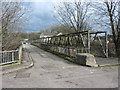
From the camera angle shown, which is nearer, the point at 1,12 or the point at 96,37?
the point at 1,12

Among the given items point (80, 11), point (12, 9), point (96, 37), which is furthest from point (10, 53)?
point (80, 11)

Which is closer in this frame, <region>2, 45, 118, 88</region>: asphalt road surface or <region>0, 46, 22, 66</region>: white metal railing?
<region>2, 45, 118, 88</region>: asphalt road surface

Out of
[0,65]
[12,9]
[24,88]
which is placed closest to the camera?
[24,88]

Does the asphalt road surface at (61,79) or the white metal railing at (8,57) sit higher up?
the white metal railing at (8,57)

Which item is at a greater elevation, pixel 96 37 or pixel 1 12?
pixel 1 12

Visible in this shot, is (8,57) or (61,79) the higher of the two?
(8,57)

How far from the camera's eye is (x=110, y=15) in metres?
10.5

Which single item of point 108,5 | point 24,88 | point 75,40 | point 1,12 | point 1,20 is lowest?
point 24,88

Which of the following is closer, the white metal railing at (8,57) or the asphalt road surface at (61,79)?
the asphalt road surface at (61,79)

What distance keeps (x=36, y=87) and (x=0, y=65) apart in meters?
4.10

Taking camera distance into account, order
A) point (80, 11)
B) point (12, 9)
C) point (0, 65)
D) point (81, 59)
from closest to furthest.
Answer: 1. point (0, 65)
2. point (81, 59)
3. point (12, 9)
4. point (80, 11)

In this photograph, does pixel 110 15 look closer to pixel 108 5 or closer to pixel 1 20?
pixel 108 5

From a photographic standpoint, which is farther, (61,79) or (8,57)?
(8,57)

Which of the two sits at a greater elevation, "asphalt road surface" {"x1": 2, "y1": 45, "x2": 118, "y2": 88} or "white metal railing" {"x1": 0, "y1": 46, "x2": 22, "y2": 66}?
"white metal railing" {"x1": 0, "y1": 46, "x2": 22, "y2": 66}
